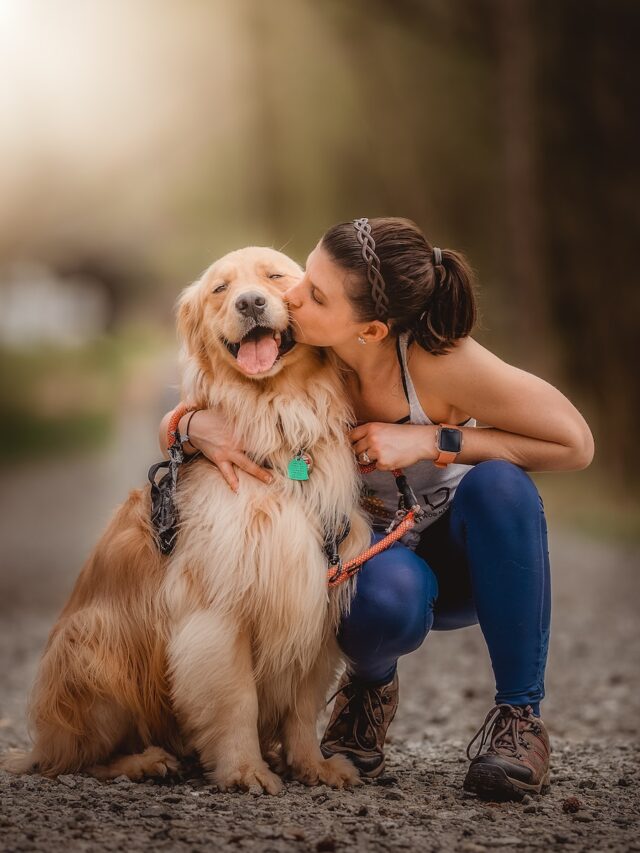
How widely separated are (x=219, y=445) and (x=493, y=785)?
3.63 ft

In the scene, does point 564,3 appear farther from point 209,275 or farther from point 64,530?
point 209,275

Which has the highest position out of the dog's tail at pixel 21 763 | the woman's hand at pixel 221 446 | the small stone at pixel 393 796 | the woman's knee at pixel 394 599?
the woman's hand at pixel 221 446

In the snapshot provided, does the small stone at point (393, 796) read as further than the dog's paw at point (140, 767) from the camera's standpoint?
No

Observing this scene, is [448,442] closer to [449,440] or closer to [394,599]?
[449,440]

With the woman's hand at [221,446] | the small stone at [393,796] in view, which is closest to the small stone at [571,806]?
the small stone at [393,796]

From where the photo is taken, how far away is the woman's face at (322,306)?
266cm

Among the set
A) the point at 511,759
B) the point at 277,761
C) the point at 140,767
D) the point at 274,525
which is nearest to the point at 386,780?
the point at 277,761

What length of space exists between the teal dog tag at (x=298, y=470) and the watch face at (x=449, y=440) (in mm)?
Answer: 363

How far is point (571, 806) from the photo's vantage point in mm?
2480

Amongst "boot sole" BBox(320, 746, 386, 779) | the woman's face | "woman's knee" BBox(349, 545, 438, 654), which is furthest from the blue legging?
the woman's face

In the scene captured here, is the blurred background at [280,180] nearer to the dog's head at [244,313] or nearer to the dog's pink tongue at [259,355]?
the dog's head at [244,313]

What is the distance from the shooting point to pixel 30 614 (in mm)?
6117

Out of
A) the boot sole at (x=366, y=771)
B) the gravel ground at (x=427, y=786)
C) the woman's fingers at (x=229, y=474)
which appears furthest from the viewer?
the boot sole at (x=366, y=771)

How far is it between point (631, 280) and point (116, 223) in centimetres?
782
